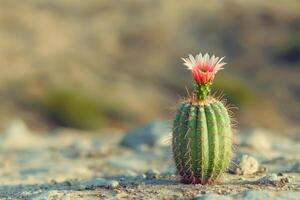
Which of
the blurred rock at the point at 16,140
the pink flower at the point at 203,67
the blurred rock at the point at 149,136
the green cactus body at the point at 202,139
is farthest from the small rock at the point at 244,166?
the blurred rock at the point at 16,140

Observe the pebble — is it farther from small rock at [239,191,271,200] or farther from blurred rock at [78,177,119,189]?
small rock at [239,191,271,200]

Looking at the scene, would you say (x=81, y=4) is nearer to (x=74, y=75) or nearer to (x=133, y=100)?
(x=74, y=75)

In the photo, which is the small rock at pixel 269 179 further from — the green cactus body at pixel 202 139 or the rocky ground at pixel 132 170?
the green cactus body at pixel 202 139

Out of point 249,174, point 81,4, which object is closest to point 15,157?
point 249,174

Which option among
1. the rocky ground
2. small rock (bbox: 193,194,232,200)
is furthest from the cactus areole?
small rock (bbox: 193,194,232,200)

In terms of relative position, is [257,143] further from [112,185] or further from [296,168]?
[112,185]

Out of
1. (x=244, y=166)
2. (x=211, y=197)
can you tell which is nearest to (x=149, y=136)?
(x=244, y=166)
